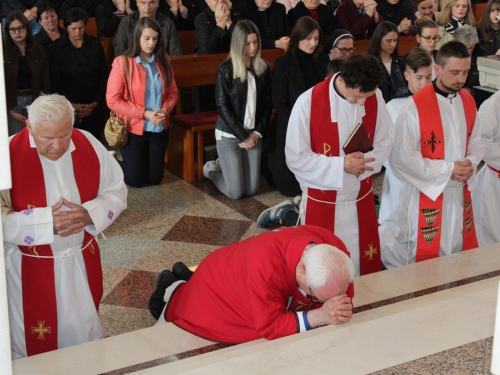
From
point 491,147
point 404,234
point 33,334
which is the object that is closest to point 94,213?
point 33,334

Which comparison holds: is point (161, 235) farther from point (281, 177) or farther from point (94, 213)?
point (94, 213)

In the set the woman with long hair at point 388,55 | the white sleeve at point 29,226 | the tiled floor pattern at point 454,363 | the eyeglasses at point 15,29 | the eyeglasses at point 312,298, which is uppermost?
the eyeglasses at point 15,29

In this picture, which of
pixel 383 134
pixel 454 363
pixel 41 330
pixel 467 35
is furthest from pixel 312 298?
pixel 467 35

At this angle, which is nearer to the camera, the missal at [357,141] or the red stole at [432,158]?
the missal at [357,141]

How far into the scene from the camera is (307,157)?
4465 millimetres

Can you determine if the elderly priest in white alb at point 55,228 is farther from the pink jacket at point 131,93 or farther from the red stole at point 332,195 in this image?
the pink jacket at point 131,93

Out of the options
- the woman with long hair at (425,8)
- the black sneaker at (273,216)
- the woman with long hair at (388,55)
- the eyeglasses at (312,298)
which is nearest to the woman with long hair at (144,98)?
the black sneaker at (273,216)

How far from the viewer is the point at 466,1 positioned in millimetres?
8172

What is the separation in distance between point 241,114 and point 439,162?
2.24 metres

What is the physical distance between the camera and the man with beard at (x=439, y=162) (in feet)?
15.4

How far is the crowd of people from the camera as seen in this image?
3379 mm

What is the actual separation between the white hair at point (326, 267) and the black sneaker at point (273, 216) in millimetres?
2745

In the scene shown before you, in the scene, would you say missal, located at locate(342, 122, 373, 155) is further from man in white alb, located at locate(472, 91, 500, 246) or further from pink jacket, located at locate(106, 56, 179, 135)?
pink jacket, located at locate(106, 56, 179, 135)

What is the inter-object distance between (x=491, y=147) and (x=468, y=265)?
1.49m
